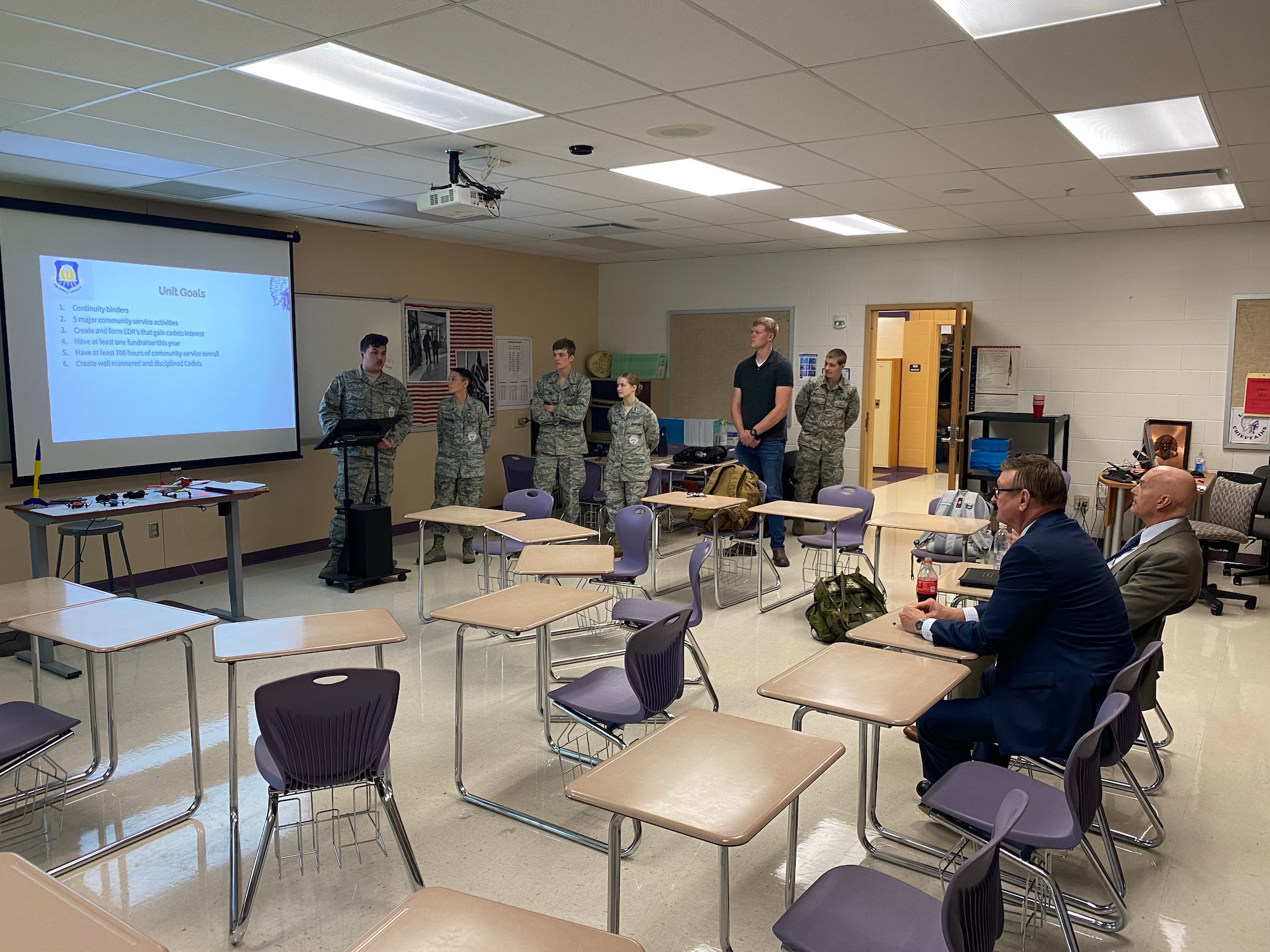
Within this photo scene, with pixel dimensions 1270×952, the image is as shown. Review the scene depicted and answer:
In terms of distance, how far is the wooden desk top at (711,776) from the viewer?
184 cm

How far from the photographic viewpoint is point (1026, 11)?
2.94 m

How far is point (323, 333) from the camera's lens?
25.0ft

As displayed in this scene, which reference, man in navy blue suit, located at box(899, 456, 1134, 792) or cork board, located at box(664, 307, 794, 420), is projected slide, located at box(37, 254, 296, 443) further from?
man in navy blue suit, located at box(899, 456, 1134, 792)

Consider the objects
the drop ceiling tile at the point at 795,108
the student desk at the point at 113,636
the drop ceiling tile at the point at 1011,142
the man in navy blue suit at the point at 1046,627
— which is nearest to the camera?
the man in navy blue suit at the point at 1046,627

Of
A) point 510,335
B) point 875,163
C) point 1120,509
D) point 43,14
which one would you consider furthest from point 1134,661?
point 510,335

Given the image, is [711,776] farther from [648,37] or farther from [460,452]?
[460,452]

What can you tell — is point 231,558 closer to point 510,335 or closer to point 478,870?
point 478,870

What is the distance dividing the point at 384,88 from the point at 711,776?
3328mm

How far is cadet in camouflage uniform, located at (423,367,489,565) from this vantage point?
24.3ft

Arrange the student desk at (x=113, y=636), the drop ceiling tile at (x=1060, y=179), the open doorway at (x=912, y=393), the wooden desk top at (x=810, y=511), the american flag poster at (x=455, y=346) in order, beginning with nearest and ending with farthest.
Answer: the student desk at (x=113, y=636), the drop ceiling tile at (x=1060, y=179), the wooden desk top at (x=810, y=511), the american flag poster at (x=455, y=346), the open doorway at (x=912, y=393)

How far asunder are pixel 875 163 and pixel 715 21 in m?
2.46

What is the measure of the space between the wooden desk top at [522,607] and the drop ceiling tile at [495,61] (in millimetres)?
2121

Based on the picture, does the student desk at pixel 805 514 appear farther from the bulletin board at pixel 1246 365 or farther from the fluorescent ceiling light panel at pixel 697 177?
the bulletin board at pixel 1246 365

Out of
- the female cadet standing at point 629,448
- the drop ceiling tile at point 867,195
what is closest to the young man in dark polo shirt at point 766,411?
the female cadet standing at point 629,448
